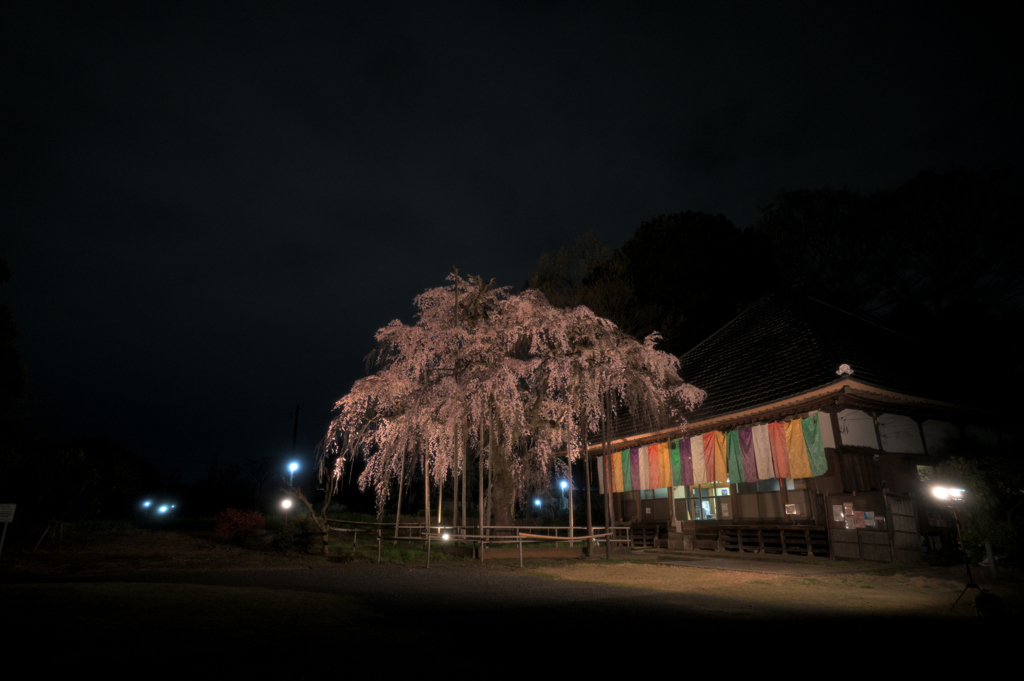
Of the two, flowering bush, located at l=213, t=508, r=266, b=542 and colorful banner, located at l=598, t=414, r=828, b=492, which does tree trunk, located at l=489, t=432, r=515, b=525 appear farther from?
flowering bush, located at l=213, t=508, r=266, b=542

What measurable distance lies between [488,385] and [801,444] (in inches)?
303

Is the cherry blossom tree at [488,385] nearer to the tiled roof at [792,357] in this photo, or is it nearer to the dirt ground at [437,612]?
the tiled roof at [792,357]

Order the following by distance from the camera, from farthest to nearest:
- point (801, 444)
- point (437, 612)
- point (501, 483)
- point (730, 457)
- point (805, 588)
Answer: point (501, 483) < point (730, 457) < point (801, 444) < point (805, 588) < point (437, 612)

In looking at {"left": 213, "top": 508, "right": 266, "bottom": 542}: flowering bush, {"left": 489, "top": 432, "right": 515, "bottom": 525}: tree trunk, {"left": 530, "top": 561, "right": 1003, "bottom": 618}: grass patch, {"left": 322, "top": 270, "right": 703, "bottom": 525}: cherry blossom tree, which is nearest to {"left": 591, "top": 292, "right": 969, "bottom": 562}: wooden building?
{"left": 322, "top": 270, "right": 703, "bottom": 525}: cherry blossom tree

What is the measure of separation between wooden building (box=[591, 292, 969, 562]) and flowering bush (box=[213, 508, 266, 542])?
10.4 m

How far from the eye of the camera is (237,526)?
50.5ft

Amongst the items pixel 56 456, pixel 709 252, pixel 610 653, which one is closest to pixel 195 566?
pixel 56 456

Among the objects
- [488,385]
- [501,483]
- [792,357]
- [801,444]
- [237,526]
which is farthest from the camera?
[237,526]

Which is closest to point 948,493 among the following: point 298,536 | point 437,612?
point 437,612

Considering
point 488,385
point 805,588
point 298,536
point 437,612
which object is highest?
point 488,385

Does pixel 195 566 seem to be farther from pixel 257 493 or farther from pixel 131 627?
pixel 257 493

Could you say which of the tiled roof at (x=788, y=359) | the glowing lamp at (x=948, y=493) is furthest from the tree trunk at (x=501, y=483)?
the glowing lamp at (x=948, y=493)

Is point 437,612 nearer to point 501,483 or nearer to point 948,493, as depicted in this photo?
point 948,493

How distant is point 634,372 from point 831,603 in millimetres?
7634
